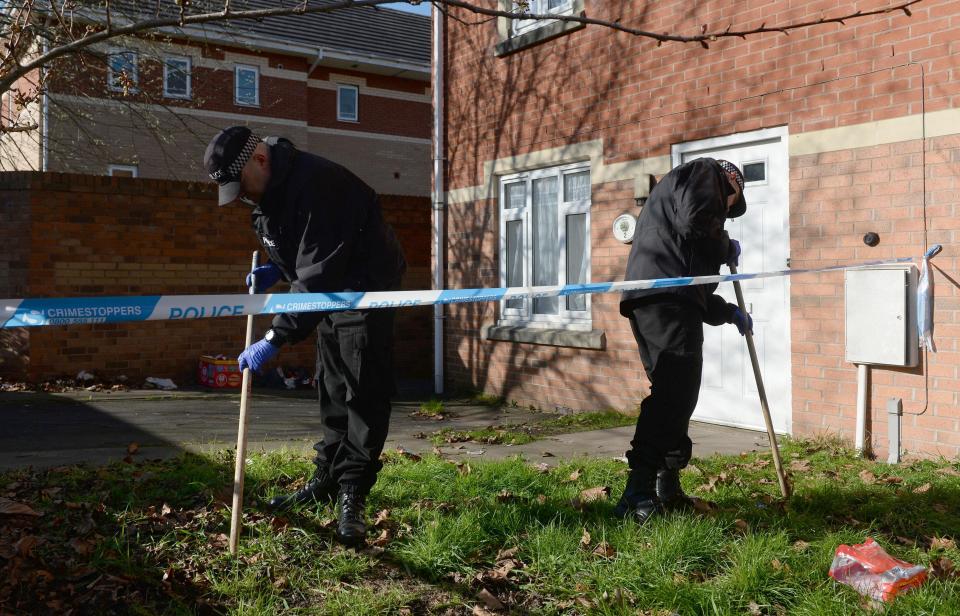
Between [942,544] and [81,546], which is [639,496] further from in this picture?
[81,546]

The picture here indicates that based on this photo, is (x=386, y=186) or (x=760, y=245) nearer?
(x=760, y=245)

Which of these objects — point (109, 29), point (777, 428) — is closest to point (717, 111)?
point (777, 428)

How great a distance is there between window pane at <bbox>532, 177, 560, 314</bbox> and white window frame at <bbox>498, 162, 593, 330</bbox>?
0.06 metres

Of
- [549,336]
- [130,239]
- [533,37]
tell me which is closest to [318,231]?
[549,336]

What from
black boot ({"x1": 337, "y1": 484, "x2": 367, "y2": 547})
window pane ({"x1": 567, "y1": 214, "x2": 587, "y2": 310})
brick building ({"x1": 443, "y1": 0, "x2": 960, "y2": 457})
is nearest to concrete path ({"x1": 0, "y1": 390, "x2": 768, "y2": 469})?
brick building ({"x1": 443, "y1": 0, "x2": 960, "y2": 457})

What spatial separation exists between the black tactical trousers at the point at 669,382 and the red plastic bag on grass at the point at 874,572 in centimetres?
100

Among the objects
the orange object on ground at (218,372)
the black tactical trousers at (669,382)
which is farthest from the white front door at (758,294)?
the orange object on ground at (218,372)

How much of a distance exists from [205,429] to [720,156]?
531 cm

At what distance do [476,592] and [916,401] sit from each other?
4.22 m

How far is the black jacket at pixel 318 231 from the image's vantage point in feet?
12.7

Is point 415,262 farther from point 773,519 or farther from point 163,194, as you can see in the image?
Result: point 773,519

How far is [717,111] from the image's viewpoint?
7.47 m

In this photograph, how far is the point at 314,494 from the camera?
171 inches

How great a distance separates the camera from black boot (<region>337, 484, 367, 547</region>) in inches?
151
